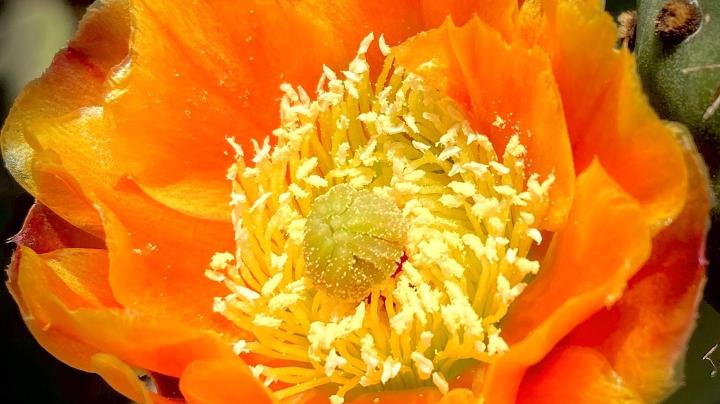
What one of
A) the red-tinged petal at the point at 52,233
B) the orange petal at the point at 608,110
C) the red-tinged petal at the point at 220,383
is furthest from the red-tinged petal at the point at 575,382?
the red-tinged petal at the point at 52,233

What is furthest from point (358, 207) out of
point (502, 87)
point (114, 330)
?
point (114, 330)

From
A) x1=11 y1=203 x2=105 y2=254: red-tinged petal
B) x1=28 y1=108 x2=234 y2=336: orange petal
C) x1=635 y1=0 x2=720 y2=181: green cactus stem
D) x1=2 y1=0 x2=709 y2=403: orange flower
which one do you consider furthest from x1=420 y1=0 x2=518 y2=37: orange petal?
x1=11 y1=203 x2=105 y2=254: red-tinged petal

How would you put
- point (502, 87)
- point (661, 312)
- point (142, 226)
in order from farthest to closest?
point (142, 226) → point (502, 87) → point (661, 312)

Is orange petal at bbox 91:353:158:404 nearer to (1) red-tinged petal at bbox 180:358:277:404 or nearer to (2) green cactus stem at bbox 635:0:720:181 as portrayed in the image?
(1) red-tinged petal at bbox 180:358:277:404

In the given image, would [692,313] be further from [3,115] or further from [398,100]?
[3,115]

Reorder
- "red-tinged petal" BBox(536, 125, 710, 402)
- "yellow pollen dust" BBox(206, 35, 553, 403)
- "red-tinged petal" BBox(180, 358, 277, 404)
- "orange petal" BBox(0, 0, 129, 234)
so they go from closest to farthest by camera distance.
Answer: "red-tinged petal" BBox(536, 125, 710, 402) → "red-tinged petal" BBox(180, 358, 277, 404) → "yellow pollen dust" BBox(206, 35, 553, 403) → "orange petal" BBox(0, 0, 129, 234)

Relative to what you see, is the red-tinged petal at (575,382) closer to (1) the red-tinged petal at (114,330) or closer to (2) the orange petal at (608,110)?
(2) the orange petal at (608,110)

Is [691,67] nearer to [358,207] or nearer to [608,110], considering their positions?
[608,110]
